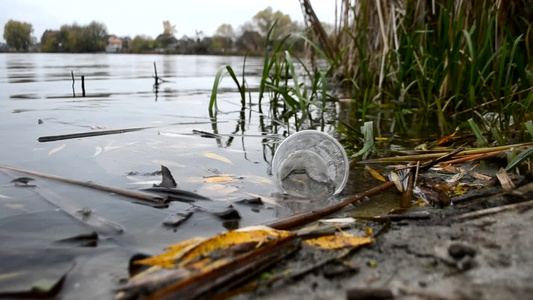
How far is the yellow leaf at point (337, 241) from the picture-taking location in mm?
1148

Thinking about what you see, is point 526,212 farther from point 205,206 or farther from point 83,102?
point 83,102

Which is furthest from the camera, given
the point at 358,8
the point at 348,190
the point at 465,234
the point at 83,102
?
the point at 358,8

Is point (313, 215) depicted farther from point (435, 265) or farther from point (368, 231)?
point (435, 265)

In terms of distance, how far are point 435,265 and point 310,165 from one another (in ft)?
3.40

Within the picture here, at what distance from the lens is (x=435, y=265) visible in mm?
997

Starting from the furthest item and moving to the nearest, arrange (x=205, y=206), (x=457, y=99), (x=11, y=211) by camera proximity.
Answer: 1. (x=457, y=99)
2. (x=205, y=206)
3. (x=11, y=211)

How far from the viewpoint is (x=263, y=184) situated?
184cm

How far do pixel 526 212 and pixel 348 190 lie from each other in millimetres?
664

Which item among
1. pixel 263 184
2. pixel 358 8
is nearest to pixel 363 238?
pixel 263 184

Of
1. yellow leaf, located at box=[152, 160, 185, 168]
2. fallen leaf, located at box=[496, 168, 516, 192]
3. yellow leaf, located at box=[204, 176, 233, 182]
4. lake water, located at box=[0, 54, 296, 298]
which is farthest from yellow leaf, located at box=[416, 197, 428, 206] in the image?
yellow leaf, located at box=[152, 160, 185, 168]

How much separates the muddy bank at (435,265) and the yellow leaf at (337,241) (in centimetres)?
2

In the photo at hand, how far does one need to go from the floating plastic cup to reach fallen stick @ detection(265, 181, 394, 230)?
0.38 ft

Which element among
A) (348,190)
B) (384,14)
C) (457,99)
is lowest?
(348,190)

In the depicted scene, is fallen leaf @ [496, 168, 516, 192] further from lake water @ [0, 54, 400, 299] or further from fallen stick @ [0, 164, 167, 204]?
fallen stick @ [0, 164, 167, 204]
